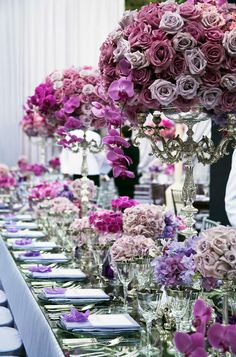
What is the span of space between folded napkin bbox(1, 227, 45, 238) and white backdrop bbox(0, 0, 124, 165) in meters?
5.88

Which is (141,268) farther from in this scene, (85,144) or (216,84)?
(85,144)

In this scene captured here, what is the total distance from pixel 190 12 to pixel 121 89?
0.34 metres

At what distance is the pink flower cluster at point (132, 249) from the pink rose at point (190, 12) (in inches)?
31.4

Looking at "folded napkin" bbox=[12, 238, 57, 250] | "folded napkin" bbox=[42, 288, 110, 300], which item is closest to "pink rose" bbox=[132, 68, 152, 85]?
"folded napkin" bbox=[42, 288, 110, 300]

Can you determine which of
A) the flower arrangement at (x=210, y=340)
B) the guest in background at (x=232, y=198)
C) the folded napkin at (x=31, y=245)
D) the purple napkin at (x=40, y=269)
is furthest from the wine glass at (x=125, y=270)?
the folded napkin at (x=31, y=245)

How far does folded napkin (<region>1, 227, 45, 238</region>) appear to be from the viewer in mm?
4766

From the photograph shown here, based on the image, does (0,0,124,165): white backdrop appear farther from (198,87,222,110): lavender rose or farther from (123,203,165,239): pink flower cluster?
(198,87,222,110): lavender rose

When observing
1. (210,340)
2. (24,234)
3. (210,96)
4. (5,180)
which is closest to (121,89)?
(210,96)

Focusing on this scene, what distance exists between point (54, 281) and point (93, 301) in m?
0.46

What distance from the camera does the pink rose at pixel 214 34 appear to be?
2564 millimetres

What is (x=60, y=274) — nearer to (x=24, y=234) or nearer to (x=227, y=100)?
(x=227, y=100)

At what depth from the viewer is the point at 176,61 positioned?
258 centimetres

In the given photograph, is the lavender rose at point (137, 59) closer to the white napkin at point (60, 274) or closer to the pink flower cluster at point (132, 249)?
the pink flower cluster at point (132, 249)

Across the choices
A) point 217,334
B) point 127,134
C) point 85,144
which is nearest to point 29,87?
point 127,134
